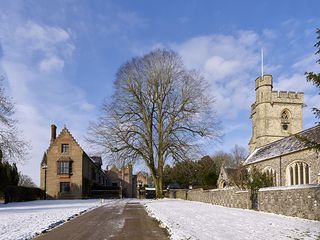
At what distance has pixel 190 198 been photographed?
143 ft

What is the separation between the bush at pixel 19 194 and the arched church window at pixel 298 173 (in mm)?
24936

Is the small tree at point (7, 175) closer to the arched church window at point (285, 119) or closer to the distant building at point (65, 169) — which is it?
the distant building at point (65, 169)

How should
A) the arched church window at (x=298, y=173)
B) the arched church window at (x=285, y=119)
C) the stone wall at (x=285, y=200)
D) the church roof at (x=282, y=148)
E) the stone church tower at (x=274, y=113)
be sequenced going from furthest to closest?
the arched church window at (x=285, y=119), the stone church tower at (x=274, y=113), the church roof at (x=282, y=148), the arched church window at (x=298, y=173), the stone wall at (x=285, y=200)

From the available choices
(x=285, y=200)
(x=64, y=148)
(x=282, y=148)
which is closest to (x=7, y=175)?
(x=64, y=148)

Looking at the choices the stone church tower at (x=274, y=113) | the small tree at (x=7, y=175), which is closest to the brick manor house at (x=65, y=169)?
the small tree at (x=7, y=175)

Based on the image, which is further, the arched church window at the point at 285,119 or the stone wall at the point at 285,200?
the arched church window at the point at 285,119

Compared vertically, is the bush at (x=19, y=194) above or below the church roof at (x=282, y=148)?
below

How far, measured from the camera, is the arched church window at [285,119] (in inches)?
2178

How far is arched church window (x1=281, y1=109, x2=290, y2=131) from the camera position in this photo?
55.3m

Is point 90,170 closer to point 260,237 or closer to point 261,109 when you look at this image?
point 261,109

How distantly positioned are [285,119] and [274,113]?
2.00 m

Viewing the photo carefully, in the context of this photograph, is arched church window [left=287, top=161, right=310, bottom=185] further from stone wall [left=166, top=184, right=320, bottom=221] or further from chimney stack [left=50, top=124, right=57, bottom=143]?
chimney stack [left=50, top=124, right=57, bottom=143]

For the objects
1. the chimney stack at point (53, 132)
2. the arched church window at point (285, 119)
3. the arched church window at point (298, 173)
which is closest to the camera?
the arched church window at point (298, 173)

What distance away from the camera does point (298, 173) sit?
1329 inches
